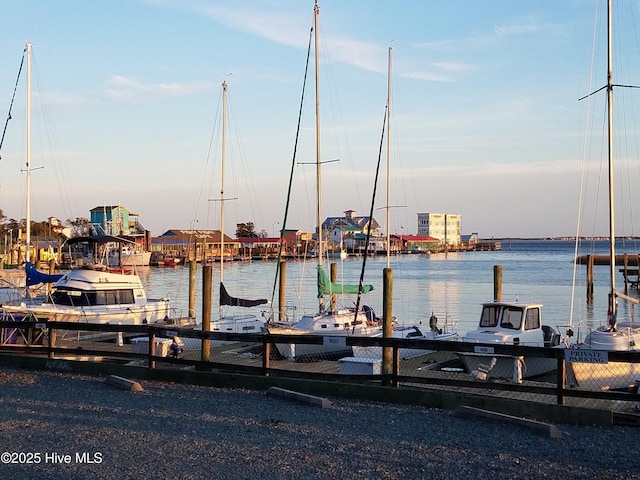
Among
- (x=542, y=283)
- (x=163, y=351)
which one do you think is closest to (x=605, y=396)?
(x=163, y=351)

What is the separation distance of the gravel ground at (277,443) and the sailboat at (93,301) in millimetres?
16028

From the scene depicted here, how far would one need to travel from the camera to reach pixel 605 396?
10578 millimetres

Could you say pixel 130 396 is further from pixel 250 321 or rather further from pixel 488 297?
pixel 488 297

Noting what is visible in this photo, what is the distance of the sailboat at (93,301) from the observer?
90.8 feet

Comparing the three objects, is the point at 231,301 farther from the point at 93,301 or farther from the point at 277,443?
the point at 277,443

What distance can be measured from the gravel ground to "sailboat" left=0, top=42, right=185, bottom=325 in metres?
16.0

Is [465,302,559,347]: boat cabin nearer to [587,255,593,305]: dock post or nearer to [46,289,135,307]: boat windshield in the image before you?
[46,289,135,307]: boat windshield

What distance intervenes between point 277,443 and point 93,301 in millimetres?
21372

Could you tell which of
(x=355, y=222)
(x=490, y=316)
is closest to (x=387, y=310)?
(x=490, y=316)

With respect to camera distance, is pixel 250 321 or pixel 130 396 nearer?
pixel 130 396

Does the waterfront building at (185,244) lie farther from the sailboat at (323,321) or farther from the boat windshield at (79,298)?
the sailboat at (323,321)

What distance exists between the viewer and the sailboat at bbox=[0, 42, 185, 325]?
27.7 meters

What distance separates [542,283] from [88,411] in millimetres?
71718

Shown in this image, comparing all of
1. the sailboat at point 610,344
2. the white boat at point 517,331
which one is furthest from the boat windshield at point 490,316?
the sailboat at point 610,344
